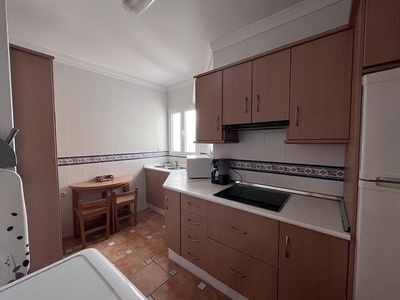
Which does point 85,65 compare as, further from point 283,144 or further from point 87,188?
point 283,144

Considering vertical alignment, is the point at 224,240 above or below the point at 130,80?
below

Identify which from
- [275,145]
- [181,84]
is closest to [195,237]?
[275,145]

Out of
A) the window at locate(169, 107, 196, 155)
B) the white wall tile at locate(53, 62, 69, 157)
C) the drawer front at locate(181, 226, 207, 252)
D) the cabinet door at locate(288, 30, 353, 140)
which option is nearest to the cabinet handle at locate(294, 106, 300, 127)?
the cabinet door at locate(288, 30, 353, 140)

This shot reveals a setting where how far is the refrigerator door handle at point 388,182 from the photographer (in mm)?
642

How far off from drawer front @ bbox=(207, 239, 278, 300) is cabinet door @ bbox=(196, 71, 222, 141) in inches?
40.4

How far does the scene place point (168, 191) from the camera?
5.73 feet

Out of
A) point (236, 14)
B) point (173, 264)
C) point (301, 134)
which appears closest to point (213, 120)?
point (301, 134)

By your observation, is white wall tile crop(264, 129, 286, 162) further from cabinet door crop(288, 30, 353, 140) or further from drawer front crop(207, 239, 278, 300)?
drawer front crop(207, 239, 278, 300)

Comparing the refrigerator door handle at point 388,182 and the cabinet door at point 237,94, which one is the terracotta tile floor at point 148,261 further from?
the cabinet door at point 237,94

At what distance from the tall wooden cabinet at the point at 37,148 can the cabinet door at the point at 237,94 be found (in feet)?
4.85

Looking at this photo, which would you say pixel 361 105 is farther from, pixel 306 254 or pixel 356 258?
pixel 306 254

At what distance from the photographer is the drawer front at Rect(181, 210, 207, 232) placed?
146 cm

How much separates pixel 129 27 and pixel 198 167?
164 centimetres

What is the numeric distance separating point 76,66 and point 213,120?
2.18 m
